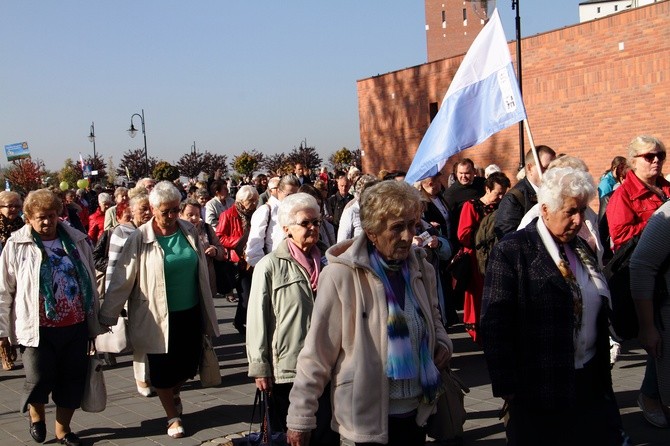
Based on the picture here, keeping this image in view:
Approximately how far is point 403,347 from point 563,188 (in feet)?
3.49

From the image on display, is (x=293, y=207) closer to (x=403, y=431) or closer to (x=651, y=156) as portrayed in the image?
(x=403, y=431)

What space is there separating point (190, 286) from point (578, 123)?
20.9m

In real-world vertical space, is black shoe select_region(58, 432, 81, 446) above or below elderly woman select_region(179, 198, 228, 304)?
below

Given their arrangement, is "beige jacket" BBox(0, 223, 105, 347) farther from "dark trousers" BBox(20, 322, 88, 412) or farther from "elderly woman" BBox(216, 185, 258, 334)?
"elderly woman" BBox(216, 185, 258, 334)

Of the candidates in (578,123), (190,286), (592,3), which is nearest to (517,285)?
(190,286)

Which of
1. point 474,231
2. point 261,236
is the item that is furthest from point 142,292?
point 474,231

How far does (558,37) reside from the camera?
26.4 meters

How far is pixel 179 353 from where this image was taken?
7.09 metres

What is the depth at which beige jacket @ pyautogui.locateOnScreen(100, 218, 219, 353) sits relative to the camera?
6.88 meters

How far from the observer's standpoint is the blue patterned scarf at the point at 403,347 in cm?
376

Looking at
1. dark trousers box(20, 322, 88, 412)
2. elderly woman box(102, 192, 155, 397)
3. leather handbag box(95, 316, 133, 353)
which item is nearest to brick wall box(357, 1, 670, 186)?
elderly woman box(102, 192, 155, 397)

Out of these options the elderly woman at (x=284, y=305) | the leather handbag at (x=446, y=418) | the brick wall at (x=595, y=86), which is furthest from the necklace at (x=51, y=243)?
the brick wall at (x=595, y=86)

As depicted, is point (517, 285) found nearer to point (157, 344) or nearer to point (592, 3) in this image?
point (157, 344)

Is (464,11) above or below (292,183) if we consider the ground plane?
above
